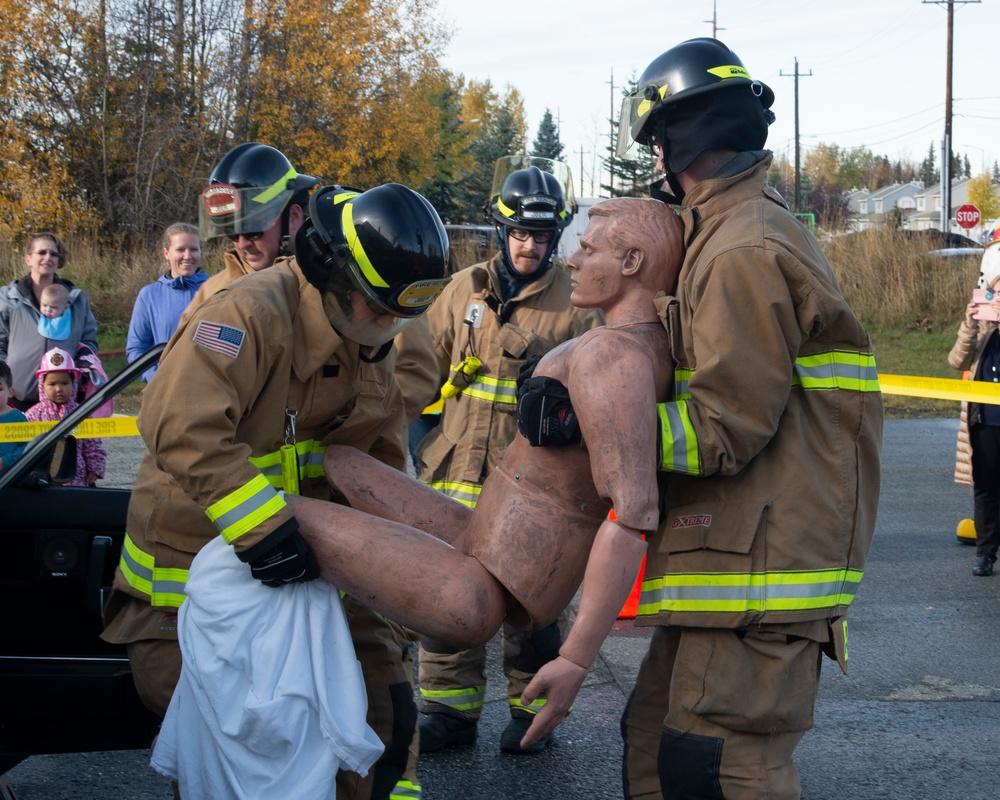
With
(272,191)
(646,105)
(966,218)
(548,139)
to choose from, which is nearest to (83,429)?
(272,191)

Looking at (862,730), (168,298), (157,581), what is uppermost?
(168,298)

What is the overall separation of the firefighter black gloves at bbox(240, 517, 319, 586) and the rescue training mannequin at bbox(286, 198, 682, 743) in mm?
60

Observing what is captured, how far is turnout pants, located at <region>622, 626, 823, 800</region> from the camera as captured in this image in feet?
7.82

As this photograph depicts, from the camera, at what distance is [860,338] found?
8.24 ft

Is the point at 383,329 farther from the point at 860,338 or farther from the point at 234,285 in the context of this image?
the point at 860,338

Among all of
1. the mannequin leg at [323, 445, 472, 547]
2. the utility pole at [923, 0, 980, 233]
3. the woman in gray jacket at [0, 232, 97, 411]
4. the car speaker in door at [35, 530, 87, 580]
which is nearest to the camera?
the mannequin leg at [323, 445, 472, 547]

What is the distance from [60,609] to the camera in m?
3.19

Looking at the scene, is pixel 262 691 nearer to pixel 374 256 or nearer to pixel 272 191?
pixel 374 256

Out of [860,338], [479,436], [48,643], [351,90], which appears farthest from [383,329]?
[351,90]

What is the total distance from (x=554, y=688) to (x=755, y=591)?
508 mm

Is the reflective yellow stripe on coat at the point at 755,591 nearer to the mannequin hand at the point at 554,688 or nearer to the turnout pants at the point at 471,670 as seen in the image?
the mannequin hand at the point at 554,688

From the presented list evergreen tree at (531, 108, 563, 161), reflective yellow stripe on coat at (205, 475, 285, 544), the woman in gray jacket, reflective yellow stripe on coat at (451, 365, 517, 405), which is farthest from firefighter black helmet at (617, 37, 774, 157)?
evergreen tree at (531, 108, 563, 161)

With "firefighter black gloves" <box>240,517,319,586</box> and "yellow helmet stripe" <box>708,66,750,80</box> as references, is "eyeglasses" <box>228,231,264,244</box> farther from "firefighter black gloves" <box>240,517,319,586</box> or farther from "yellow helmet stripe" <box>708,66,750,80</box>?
"yellow helmet stripe" <box>708,66,750,80</box>

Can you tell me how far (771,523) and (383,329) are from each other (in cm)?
107
